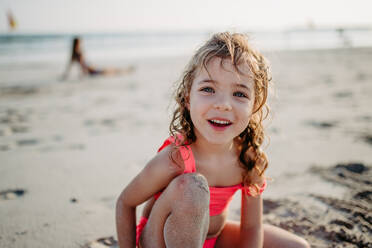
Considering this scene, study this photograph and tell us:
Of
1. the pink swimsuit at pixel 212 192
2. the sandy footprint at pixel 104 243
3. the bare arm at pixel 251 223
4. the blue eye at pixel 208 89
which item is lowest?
the sandy footprint at pixel 104 243

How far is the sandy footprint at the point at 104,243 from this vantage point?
1.80m

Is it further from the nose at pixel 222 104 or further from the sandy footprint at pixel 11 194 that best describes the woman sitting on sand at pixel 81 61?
the nose at pixel 222 104

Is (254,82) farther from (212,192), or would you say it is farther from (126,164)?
(126,164)

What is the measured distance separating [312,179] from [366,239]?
797mm

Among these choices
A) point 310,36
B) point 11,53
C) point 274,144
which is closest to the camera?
point 274,144

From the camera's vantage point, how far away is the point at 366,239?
5.84ft

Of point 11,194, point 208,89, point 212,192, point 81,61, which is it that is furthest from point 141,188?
point 81,61

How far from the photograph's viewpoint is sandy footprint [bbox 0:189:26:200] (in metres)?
2.25

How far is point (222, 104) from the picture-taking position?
4.54 feet

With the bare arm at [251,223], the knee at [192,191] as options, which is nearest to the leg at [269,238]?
the bare arm at [251,223]

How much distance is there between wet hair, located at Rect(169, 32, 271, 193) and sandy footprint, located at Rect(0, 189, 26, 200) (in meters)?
1.58

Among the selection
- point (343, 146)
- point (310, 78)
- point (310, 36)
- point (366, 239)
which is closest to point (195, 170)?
point (366, 239)

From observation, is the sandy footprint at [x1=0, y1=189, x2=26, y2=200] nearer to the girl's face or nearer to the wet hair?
the wet hair

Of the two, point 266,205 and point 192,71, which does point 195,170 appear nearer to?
point 192,71
